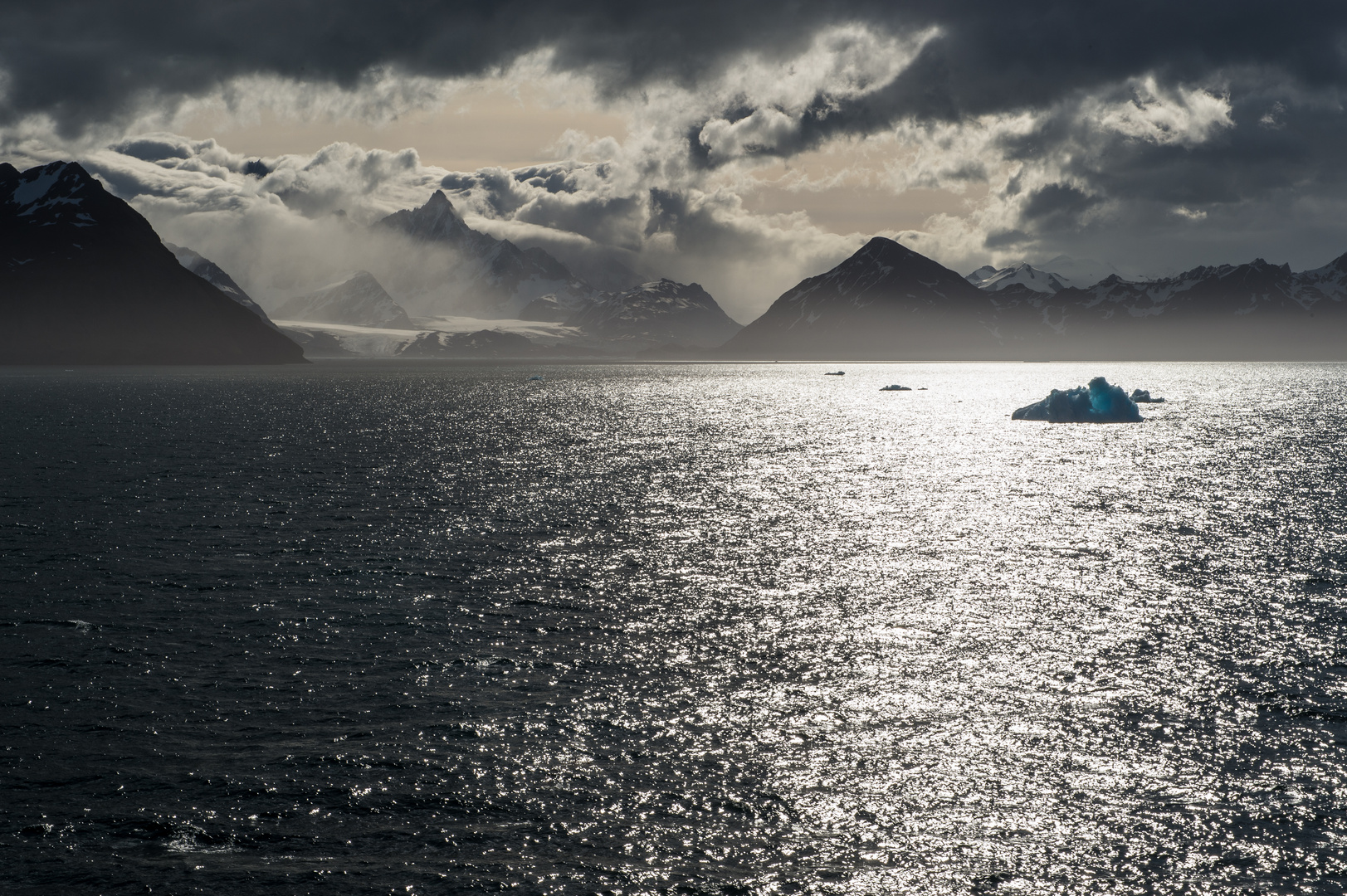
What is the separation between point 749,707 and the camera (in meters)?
24.2

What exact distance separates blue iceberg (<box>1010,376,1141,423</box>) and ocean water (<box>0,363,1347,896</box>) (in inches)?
2915

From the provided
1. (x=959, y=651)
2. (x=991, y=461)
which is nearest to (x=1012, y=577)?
(x=959, y=651)

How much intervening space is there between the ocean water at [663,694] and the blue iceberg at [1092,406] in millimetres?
74039

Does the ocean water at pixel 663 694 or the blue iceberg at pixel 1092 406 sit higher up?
the blue iceberg at pixel 1092 406

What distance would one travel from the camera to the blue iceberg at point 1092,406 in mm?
130500

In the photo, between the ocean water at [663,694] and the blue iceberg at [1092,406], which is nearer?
the ocean water at [663,694]

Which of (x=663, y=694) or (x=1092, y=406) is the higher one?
(x=1092, y=406)

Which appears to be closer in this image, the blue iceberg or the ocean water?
the ocean water

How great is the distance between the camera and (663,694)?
25.4 m

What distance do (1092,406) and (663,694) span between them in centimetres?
12373

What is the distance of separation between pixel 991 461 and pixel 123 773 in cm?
8053

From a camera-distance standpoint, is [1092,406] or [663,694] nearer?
[663,694]

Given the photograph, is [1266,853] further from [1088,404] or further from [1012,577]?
[1088,404]

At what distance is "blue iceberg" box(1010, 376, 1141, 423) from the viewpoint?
428 feet
